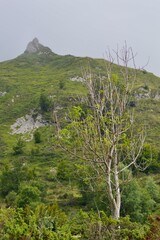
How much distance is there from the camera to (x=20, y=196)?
48469 mm

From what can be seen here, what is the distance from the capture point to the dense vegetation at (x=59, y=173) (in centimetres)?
1421

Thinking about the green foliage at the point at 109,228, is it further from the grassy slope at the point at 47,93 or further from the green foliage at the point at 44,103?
the green foliage at the point at 44,103

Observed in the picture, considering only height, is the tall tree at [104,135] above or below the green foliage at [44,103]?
above

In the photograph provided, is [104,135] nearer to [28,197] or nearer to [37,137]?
[28,197]

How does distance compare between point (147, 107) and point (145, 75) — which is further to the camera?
point (145, 75)

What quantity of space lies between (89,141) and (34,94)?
119 m

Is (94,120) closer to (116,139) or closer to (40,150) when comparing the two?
(116,139)

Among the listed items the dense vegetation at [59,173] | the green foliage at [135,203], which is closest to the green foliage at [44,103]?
the dense vegetation at [59,173]

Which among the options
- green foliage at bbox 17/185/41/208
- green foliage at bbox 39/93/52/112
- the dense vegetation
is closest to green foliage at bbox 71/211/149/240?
the dense vegetation

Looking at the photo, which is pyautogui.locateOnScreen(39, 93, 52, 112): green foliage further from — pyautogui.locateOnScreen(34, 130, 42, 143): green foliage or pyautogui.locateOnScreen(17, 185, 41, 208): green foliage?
pyautogui.locateOnScreen(17, 185, 41, 208): green foliage

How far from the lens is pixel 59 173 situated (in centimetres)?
6406

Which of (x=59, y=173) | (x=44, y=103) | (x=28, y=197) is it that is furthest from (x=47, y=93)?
(x=28, y=197)

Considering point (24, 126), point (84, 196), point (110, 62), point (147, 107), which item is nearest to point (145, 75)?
point (147, 107)

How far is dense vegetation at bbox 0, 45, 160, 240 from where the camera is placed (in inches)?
559
